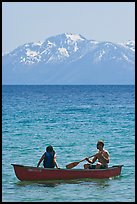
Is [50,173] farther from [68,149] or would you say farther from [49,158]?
[68,149]

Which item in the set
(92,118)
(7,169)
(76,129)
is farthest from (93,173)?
(92,118)

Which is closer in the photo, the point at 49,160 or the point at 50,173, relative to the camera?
the point at 50,173

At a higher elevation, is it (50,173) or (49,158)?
(49,158)

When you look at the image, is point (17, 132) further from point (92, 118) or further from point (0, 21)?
point (0, 21)

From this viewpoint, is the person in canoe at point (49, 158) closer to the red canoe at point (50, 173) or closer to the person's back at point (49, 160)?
the person's back at point (49, 160)

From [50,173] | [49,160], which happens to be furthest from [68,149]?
[50,173]

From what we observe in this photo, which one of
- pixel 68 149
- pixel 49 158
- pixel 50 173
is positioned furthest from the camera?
pixel 68 149

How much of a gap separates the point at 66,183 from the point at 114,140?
1538cm

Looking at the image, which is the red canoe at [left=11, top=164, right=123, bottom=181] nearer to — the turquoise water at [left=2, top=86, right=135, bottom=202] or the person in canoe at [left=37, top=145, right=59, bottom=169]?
the turquoise water at [left=2, top=86, right=135, bottom=202]

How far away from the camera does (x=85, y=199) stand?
14.6m

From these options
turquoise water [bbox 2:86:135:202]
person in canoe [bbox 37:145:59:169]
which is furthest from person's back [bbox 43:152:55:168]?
turquoise water [bbox 2:86:135:202]

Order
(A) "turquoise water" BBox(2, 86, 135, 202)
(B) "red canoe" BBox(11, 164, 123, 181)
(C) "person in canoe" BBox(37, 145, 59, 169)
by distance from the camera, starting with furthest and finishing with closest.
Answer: (C) "person in canoe" BBox(37, 145, 59, 169), (B) "red canoe" BBox(11, 164, 123, 181), (A) "turquoise water" BBox(2, 86, 135, 202)

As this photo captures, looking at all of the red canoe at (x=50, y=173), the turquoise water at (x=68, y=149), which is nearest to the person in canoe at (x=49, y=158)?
the red canoe at (x=50, y=173)

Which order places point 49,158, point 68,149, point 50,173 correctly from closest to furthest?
point 50,173 < point 49,158 < point 68,149
